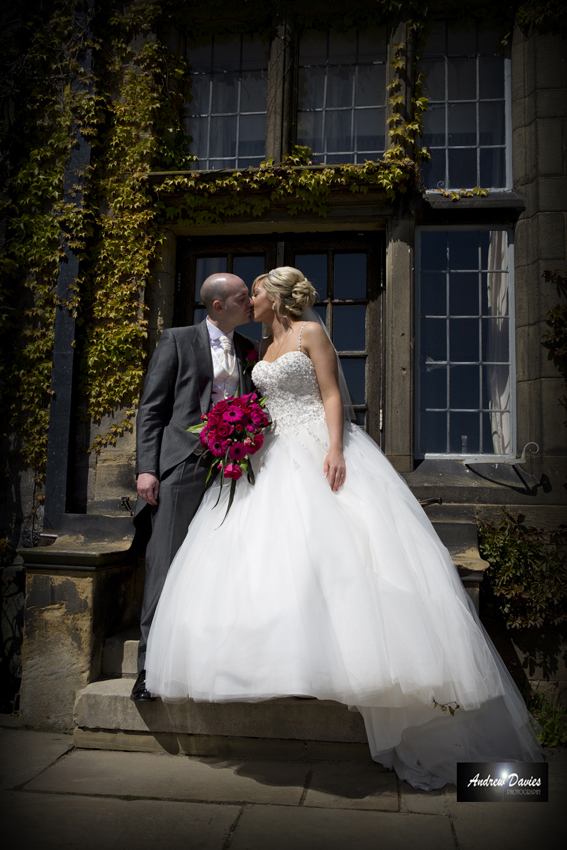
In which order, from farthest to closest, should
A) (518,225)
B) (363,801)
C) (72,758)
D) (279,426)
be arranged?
1. (518,225)
2. (279,426)
3. (72,758)
4. (363,801)

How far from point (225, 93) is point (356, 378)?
9.42ft

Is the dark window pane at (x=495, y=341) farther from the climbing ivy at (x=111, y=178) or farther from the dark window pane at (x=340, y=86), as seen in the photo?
the dark window pane at (x=340, y=86)

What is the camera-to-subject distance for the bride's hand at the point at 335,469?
2.89 m

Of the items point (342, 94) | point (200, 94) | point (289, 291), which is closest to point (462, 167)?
point (342, 94)

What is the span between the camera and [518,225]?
15.4 ft

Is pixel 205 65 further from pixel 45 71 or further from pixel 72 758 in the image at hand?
pixel 72 758

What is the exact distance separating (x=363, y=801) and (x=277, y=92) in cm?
513

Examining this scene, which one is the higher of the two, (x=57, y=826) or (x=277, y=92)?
(x=277, y=92)

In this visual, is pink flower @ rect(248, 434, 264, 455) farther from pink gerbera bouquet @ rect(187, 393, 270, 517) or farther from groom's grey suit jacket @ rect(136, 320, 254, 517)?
groom's grey suit jacket @ rect(136, 320, 254, 517)

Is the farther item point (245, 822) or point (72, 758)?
point (72, 758)

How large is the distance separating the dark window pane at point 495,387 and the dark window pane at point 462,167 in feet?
5.20

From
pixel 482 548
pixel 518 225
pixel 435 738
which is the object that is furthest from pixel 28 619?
pixel 518 225

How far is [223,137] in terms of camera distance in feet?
17.3

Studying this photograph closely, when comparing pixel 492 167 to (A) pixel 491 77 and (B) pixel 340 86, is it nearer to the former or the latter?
(A) pixel 491 77
